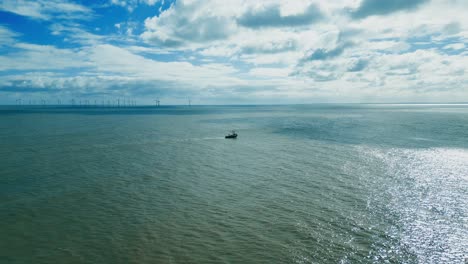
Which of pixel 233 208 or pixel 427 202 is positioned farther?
pixel 427 202

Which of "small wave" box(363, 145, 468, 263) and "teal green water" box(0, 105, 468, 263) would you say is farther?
"small wave" box(363, 145, 468, 263)

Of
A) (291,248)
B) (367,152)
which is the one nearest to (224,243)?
(291,248)

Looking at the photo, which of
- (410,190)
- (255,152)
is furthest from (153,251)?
(255,152)

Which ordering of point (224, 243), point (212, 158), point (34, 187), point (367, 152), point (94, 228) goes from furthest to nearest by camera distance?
point (367, 152)
point (212, 158)
point (34, 187)
point (94, 228)
point (224, 243)

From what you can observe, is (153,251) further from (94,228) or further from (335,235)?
(335,235)

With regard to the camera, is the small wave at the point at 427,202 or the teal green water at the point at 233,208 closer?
the teal green water at the point at 233,208

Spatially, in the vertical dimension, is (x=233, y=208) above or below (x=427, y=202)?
below

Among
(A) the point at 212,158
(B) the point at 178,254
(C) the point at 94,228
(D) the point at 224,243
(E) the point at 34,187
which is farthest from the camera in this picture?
(A) the point at 212,158

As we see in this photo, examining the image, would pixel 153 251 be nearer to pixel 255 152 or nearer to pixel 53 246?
pixel 53 246

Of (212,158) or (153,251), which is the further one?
(212,158)
